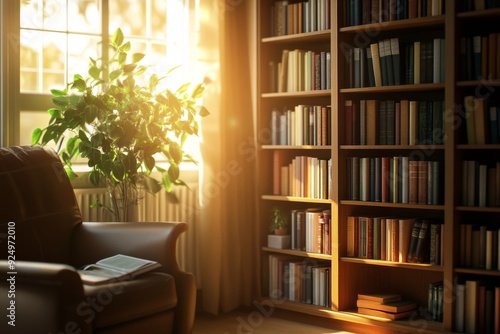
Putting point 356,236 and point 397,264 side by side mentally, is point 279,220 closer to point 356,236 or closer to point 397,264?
point 356,236

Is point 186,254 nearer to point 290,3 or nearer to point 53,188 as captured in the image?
point 53,188

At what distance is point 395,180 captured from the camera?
13.0ft

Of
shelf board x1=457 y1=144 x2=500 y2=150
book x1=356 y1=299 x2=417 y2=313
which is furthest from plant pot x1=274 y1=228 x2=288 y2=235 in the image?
shelf board x1=457 y1=144 x2=500 y2=150

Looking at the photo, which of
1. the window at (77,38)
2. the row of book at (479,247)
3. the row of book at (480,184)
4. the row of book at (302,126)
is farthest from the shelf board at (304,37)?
the row of book at (479,247)

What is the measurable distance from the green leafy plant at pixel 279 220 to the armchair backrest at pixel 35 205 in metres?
1.38

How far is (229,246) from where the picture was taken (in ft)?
14.6

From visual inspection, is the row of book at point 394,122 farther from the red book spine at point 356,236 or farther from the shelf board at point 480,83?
the red book spine at point 356,236

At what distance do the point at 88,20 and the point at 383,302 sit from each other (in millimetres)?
2384

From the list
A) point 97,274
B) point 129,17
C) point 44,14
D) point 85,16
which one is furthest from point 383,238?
point 44,14

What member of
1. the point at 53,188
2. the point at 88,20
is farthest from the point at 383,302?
the point at 88,20

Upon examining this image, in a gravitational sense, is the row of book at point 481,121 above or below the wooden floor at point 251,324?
above

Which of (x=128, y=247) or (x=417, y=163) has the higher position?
(x=417, y=163)

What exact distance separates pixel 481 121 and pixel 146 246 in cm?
183

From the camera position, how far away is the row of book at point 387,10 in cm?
379
